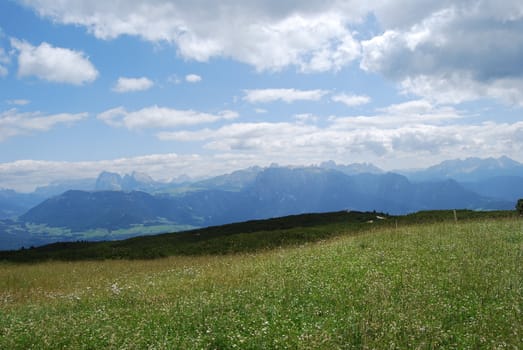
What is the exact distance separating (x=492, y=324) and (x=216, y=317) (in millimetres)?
7366

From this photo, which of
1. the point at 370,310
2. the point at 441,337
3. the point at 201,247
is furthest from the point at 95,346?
the point at 201,247

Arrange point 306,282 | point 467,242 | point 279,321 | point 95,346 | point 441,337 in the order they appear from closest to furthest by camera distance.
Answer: point 441,337 → point 95,346 → point 279,321 → point 306,282 → point 467,242

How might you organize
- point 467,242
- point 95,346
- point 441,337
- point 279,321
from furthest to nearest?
point 467,242 < point 279,321 < point 95,346 < point 441,337

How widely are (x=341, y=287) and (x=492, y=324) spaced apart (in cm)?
513

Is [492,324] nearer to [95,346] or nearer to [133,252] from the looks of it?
[95,346]

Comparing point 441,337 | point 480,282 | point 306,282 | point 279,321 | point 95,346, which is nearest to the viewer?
point 441,337

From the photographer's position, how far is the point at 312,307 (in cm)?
1202

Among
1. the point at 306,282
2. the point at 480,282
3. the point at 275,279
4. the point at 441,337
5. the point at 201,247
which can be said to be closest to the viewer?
the point at 441,337

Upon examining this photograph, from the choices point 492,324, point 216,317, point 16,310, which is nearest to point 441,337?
point 492,324

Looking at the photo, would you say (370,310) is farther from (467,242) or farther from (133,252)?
(133,252)

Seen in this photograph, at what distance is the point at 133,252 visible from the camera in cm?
3894

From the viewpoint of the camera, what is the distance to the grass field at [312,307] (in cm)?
942

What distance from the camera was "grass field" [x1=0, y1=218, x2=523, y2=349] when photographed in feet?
30.9

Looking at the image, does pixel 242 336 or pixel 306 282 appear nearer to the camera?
pixel 242 336
